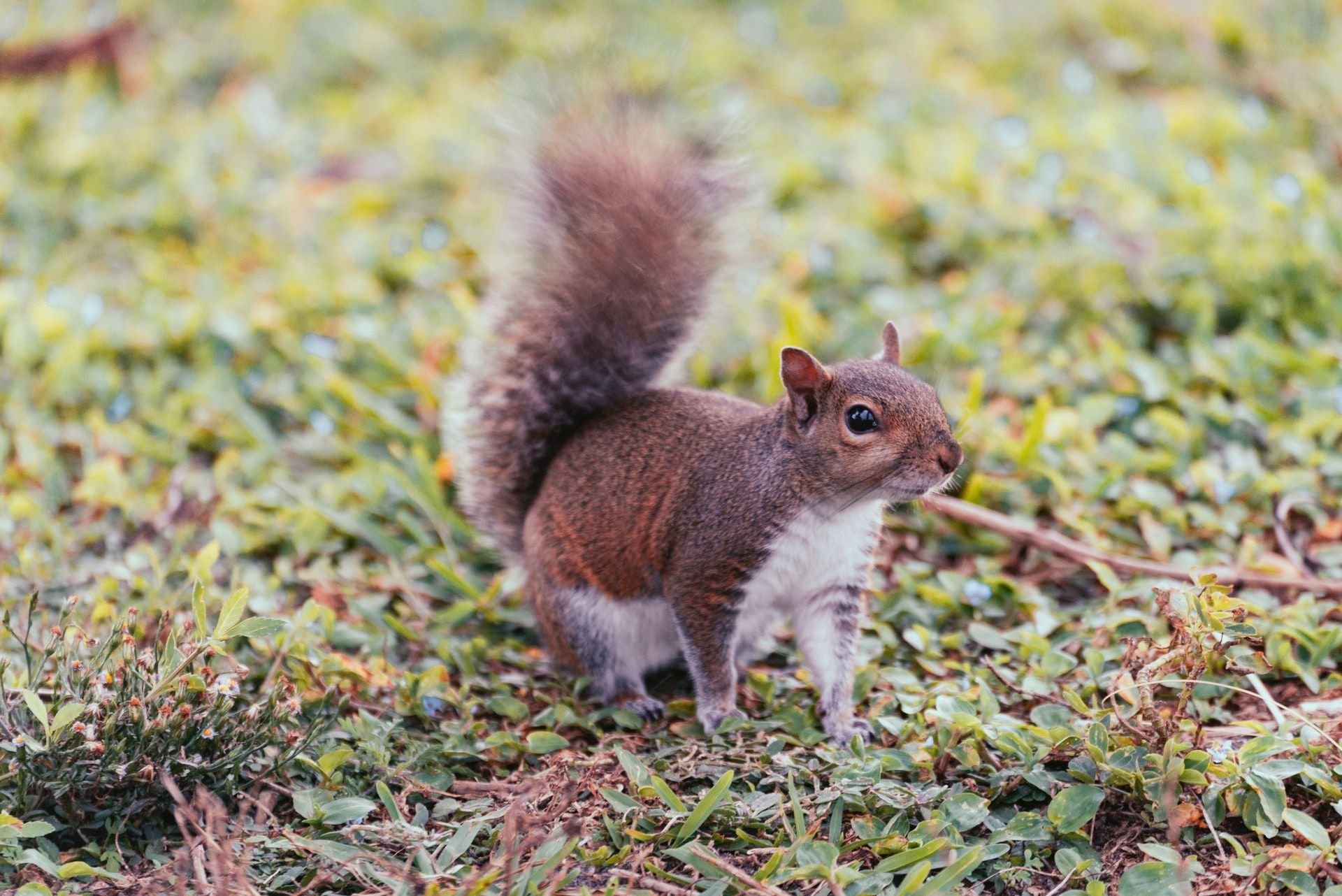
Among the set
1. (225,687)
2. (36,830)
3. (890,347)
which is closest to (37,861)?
(36,830)

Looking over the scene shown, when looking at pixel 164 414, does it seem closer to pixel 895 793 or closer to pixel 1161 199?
pixel 895 793

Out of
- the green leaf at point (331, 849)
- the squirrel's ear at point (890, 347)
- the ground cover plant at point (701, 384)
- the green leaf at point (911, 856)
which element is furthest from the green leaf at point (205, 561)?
the green leaf at point (911, 856)

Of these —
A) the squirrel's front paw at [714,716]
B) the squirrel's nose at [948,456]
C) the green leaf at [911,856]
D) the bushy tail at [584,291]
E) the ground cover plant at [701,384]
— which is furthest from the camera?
the bushy tail at [584,291]

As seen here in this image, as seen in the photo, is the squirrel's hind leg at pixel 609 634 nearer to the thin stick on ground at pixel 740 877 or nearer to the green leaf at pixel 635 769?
the green leaf at pixel 635 769

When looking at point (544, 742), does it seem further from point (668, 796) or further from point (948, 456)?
point (948, 456)

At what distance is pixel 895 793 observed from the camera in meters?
2.72

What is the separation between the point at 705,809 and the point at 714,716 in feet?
1.55

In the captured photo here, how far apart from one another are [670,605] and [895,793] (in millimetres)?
725

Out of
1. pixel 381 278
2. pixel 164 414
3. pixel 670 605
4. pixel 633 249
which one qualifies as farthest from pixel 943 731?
pixel 381 278

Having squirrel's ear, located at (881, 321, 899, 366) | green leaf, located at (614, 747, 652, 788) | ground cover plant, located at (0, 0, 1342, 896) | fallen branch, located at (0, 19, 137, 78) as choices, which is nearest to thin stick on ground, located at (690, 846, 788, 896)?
ground cover plant, located at (0, 0, 1342, 896)

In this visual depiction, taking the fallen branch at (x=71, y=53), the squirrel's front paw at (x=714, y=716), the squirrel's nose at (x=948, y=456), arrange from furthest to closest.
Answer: the fallen branch at (x=71, y=53)
the squirrel's front paw at (x=714, y=716)
the squirrel's nose at (x=948, y=456)

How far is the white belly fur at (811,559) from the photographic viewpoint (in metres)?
3.05

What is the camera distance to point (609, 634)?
332 centimetres

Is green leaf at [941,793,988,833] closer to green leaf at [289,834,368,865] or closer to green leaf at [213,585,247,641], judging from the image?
green leaf at [289,834,368,865]
